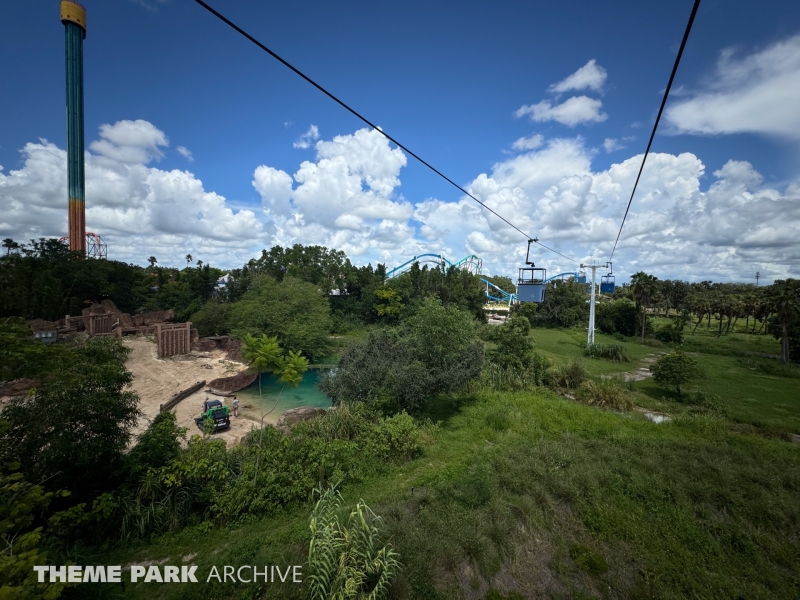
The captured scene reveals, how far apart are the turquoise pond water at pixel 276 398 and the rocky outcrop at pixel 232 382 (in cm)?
30

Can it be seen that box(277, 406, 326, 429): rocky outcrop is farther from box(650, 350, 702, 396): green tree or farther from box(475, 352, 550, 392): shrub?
box(650, 350, 702, 396): green tree

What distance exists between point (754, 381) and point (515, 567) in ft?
73.0

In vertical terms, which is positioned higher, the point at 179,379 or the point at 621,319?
the point at 621,319

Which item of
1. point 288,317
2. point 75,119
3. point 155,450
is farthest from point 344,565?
point 75,119

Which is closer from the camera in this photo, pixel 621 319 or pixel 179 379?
pixel 179 379

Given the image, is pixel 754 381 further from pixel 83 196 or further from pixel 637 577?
pixel 83 196

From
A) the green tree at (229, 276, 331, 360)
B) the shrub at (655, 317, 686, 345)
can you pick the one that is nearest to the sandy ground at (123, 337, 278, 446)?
the green tree at (229, 276, 331, 360)

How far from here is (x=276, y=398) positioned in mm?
18484

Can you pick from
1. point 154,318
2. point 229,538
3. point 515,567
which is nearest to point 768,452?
point 515,567

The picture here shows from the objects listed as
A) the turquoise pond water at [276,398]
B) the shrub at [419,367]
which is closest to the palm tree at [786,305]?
the shrub at [419,367]

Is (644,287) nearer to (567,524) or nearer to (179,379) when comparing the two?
(567,524)

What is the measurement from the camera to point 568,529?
5824mm

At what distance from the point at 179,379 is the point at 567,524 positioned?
20472 millimetres

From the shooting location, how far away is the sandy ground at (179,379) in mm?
13195
